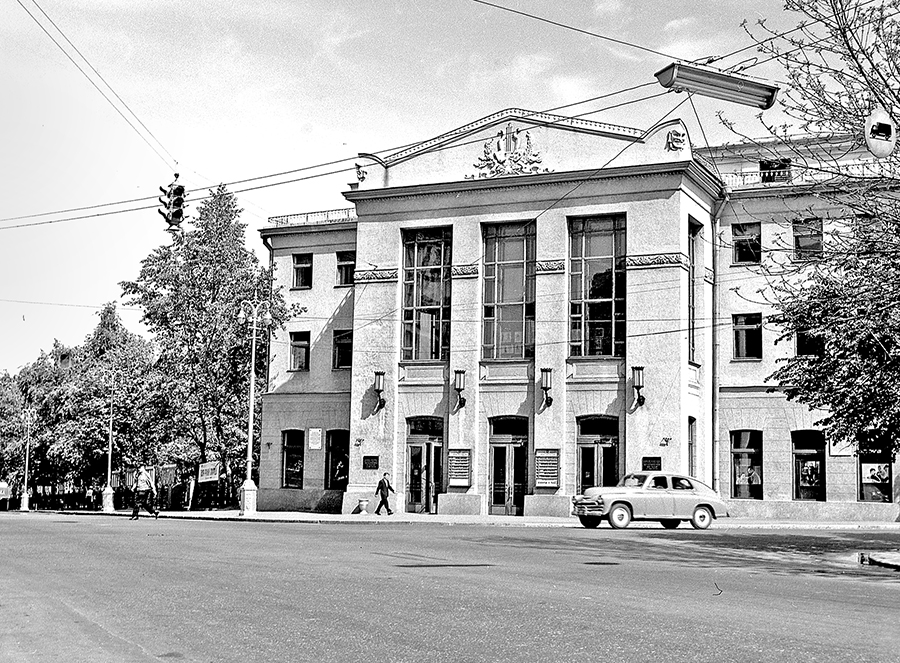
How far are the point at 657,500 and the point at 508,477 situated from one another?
9571mm

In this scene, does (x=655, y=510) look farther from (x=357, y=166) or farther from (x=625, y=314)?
(x=357, y=166)

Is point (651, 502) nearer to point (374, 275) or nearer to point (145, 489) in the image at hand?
point (374, 275)

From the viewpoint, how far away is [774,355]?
4138cm

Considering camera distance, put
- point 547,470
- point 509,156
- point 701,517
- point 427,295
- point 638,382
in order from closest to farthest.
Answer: point 701,517 < point 638,382 < point 547,470 < point 509,156 < point 427,295

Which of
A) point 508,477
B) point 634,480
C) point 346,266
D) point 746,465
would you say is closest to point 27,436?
point 346,266

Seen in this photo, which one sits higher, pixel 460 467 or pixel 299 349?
pixel 299 349

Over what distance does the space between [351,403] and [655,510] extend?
600 inches

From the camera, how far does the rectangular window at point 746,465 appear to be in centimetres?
4072

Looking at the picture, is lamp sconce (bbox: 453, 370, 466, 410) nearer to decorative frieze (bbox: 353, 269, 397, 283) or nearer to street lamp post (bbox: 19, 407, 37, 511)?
decorative frieze (bbox: 353, 269, 397, 283)

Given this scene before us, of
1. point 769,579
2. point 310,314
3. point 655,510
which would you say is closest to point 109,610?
point 769,579

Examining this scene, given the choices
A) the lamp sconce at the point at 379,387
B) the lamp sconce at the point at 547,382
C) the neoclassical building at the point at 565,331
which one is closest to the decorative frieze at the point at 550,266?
the neoclassical building at the point at 565,331

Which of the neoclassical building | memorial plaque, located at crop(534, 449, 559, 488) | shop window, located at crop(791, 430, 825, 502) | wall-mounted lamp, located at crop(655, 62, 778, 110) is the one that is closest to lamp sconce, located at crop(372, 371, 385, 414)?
the neoclassical building

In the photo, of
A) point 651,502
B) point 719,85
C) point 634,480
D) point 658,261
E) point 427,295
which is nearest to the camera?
point 719,85

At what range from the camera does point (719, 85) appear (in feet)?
50.4
